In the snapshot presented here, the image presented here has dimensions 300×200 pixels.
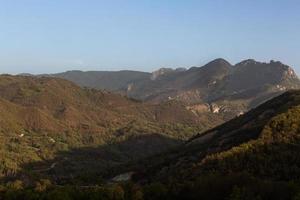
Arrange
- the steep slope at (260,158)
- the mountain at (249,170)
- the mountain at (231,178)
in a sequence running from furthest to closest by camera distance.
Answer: the steep slope at (260,158) → the mountain at (231,178) → the mountain at (249,170)

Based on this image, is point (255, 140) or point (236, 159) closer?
point (236, 159)

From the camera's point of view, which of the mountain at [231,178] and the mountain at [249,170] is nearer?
the mountain at [249,170]

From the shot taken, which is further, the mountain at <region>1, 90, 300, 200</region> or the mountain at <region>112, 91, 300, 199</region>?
the mountain at <region>1, 90, 300, 200</region>

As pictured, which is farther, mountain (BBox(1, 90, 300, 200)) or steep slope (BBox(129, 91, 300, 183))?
steep slope (BBox(129, 91, 300, 183))

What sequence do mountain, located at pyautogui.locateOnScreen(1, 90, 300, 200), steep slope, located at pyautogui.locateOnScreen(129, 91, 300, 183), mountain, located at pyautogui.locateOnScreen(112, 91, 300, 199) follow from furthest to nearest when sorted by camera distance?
steep slope, located at pyautogui.locateOnScreen(129, 91, 300, 183), mountain, located at pyautogui.locateOnScreen(1, 90, 300, 200), mountain, located at pyautogui.locateOnScreen(112, 91, 300, 199)

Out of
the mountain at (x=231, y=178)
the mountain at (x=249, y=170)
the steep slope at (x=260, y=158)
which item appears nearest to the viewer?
the mountain at (x=249, y=170)

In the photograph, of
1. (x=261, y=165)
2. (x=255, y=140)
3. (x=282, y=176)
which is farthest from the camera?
(x=255, y=140)

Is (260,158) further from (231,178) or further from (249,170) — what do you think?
(231,178)

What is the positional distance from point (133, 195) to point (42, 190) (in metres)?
25.5

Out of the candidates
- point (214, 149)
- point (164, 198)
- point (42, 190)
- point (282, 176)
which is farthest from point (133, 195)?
point (214, 149)

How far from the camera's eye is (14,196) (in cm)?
13425

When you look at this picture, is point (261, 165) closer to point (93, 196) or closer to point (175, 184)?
point (175, 184)

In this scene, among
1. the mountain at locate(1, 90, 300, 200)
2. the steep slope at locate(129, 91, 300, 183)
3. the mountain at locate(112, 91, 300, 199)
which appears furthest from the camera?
the steep slope at locate(129, 91, 300, 183)

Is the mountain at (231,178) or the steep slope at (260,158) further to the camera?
the steep slope at (260,158)
